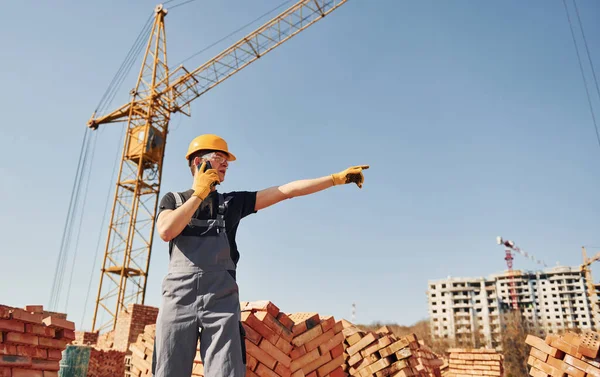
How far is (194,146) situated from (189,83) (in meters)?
22.2

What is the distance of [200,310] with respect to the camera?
227cm

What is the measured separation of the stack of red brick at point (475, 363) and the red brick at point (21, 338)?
Result: 709cm

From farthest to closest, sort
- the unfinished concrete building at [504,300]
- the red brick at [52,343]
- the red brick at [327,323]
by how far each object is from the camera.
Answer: the unfinished concrete building at [504,300] < the red brick at [327,323] < the red brick at [52,343]

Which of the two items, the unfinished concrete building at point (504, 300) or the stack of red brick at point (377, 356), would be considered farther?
the unfinished concrete building at point (504, 300)

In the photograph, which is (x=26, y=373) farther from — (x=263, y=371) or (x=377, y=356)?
(x=377, y=356)

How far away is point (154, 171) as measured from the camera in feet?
69.1

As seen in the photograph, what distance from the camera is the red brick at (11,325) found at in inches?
138

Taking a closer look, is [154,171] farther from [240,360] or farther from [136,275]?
[240,360]

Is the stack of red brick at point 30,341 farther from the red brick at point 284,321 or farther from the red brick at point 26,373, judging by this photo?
the red brick at point 284,321

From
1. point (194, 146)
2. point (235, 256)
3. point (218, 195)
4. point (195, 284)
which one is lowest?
point (195, 284)

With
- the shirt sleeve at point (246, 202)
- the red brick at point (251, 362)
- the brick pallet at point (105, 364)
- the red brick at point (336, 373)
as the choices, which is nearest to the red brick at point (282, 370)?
the red brick at point (251, 362)

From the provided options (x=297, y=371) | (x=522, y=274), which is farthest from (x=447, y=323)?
(x=297, y=371)

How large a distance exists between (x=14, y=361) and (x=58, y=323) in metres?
0.49

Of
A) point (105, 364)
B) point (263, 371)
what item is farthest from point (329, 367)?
point (105, 364)
